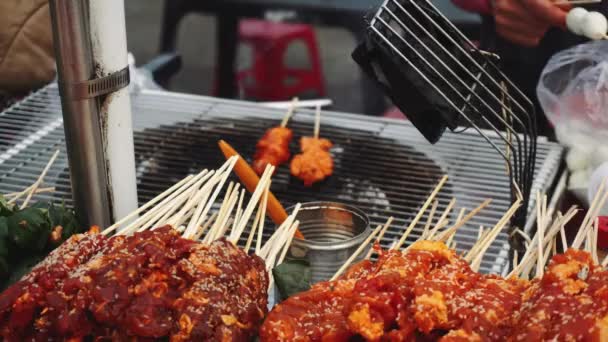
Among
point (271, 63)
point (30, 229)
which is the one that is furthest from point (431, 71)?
point (271, 63)

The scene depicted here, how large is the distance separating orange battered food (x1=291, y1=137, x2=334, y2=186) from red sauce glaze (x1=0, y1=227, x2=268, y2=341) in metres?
1.34

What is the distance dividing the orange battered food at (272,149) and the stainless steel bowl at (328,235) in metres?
0.73

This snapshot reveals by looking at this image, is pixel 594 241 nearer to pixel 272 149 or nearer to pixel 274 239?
pixel 274 239

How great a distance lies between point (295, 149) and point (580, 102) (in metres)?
1.27

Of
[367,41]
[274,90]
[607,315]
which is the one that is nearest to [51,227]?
[367,41]

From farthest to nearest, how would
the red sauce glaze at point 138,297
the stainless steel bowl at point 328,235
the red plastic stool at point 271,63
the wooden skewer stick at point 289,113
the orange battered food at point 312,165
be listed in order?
the red plastic stool at point 271,63, the wooden skewer stick at point 289,113, the orange battered food at point 312,165, the stainless steel bowl at point 328,235, the red sauce glaze at point 138,297

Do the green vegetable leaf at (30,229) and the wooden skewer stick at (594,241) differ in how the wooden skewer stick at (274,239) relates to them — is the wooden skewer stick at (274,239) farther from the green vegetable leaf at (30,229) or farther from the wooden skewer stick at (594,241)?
the wooden skewer stick at (594,241)

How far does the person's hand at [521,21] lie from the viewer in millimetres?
3539

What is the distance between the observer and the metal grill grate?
296cm

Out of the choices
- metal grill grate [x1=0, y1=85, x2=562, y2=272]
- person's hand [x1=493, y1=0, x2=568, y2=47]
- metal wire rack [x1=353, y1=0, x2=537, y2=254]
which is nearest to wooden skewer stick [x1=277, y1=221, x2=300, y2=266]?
metal wire rack [x1=353, y1=0, x2=537, y2=254]

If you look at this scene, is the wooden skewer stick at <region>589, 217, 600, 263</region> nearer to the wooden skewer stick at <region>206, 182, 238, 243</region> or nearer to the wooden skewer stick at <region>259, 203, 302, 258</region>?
the wooden skewer stick at <region>259, 203, 302, 258</region>

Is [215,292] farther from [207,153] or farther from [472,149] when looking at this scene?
[472,149]

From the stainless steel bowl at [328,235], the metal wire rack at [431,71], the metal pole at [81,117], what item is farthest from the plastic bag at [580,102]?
the metal pole at [81,117]

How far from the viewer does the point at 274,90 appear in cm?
714
